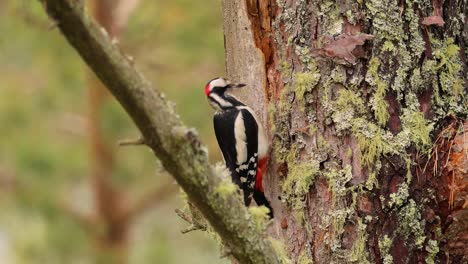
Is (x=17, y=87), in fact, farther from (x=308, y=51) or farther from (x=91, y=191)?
(x=308, y=51)

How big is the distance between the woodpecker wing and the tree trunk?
0.81 ft

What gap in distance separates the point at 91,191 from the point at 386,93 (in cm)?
439

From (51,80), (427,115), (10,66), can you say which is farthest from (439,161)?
(10,66)

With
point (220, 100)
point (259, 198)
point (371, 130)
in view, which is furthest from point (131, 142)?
point (220, 100)

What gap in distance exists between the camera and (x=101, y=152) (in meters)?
6.10

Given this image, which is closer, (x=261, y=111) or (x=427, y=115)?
(x=427, y=115)

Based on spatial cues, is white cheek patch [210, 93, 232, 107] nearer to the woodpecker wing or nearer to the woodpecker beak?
the woodpecker wing

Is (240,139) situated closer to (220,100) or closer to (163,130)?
(220,100)

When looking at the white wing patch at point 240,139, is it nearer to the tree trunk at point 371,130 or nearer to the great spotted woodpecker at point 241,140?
the great spotted woodpecker at point 241,140

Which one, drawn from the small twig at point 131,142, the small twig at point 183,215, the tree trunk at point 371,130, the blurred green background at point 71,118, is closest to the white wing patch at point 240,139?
the tree trunk at point 371,130

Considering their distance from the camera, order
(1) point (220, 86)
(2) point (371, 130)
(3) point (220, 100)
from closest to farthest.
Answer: (2) point (371, 130), (1) point (220, 86), (3) point (220, 100)

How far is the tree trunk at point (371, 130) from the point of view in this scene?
2254 mm

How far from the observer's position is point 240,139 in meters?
3.03

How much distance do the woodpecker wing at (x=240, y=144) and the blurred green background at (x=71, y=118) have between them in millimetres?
2699
